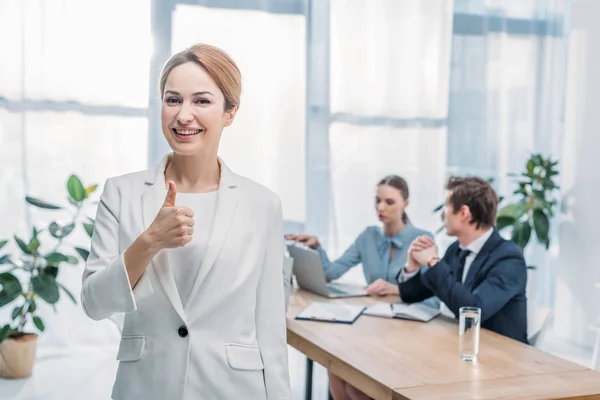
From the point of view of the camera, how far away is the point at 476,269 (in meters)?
3.01

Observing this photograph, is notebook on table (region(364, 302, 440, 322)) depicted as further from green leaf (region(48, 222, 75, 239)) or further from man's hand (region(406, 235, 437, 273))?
green leaf (region(48, 222, 75, 239))

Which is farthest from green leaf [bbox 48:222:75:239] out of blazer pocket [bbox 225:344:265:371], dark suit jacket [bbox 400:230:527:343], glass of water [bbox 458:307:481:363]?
blazer pocket [bbox 225:344:265:371]

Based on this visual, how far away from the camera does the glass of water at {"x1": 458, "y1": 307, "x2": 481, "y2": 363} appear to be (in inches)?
94.8

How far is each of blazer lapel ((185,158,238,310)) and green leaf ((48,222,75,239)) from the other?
8.83 feet

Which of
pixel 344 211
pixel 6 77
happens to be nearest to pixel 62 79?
pixel 6 77

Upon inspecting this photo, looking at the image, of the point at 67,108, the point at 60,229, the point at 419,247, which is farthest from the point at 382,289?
the point at 67,108

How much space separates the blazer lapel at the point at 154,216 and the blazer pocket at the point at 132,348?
0.11 m

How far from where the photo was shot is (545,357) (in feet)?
8.14

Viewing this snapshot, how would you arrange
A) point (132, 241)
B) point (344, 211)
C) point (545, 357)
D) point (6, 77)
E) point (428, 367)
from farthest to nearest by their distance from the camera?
point (344, 211) < point (6, 77) < point (545, 357) < point (428, 367) < point (132, 241)

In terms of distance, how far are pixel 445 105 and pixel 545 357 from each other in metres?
3.21

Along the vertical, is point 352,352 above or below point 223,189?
below

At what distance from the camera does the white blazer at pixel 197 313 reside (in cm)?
159

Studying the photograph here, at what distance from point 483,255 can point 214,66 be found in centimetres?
165

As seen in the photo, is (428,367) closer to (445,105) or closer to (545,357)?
(545,357)
